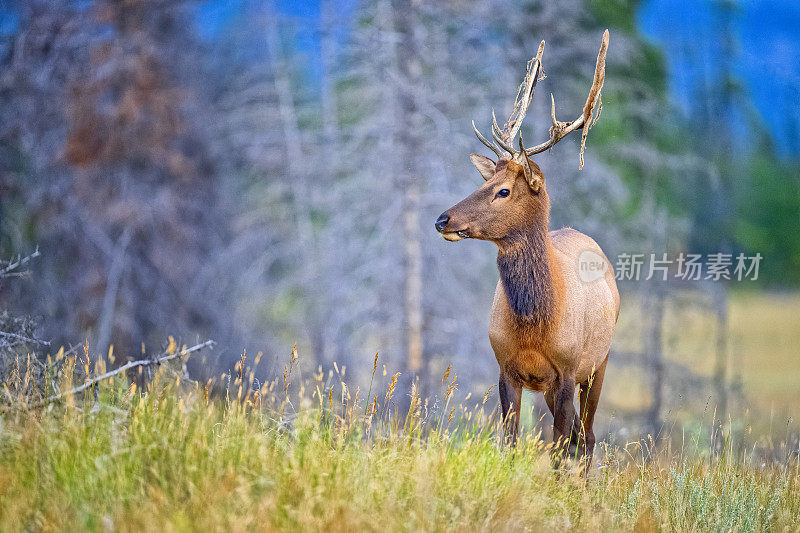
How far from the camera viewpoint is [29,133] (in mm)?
13070

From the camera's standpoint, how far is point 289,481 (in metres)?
3.57

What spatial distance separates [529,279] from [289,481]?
2.06 m

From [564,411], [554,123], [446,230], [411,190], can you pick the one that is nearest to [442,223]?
[446,230]

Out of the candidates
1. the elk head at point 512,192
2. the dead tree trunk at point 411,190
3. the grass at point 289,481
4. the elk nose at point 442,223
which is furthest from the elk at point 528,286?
the dead tree trunk at point 411,190

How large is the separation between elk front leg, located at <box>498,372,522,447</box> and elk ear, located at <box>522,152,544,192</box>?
1.20 m

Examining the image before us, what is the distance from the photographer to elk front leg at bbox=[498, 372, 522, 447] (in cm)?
481

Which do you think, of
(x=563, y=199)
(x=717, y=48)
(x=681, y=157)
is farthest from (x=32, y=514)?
(x=717, y=48)

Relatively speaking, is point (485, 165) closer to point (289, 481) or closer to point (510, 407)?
point (510, 407)

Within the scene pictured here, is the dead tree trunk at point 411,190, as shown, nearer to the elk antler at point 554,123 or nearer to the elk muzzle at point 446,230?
the elk antler at point 554,123

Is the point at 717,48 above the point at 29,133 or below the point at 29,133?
above

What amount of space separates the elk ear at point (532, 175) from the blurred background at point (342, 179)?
654cm

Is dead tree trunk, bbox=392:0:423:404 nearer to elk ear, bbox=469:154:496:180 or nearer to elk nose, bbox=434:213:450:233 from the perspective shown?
elk ear, bbox=469:154:496:180

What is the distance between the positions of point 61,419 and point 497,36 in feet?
34.5

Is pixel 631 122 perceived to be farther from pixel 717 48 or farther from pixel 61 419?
pixel 61 419
